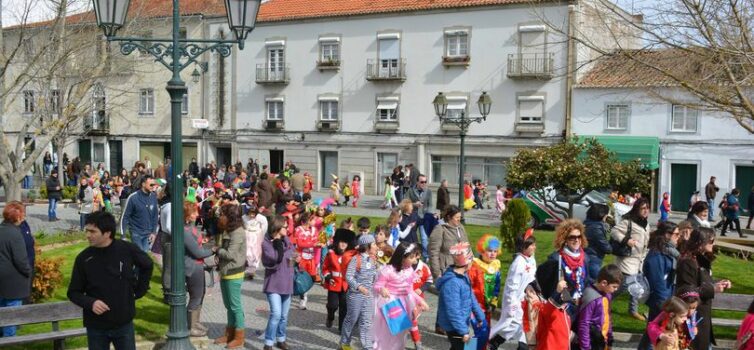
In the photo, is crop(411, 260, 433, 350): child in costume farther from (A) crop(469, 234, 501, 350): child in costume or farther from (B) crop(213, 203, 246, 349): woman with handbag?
(B) crop(213, 203, 246, 349): woman with handbag

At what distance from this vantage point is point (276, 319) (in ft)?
29.2

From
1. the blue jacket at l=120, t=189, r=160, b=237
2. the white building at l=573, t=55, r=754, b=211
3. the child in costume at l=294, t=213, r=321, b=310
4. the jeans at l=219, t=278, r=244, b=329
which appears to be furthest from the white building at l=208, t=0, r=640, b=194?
the jeans at l=219, t=278, r=244, b=329

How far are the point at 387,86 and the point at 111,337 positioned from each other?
2907 centimetres

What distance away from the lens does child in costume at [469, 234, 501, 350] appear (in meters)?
Result: 8.62

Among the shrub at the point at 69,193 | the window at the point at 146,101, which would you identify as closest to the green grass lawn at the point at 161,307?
the shrub at the point at 69,193

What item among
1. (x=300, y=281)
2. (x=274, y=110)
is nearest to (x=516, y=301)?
(x=300, y=281)

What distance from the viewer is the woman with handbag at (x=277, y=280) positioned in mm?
8906

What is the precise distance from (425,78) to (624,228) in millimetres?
24273

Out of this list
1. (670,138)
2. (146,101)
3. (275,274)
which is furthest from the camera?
(146,101)

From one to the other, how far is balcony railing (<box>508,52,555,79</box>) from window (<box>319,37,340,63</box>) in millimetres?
8781

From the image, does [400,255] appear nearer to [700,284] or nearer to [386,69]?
[700,284]

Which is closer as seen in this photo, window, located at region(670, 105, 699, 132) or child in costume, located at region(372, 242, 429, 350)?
child in costume, located at region(372, 242, 429, 350)

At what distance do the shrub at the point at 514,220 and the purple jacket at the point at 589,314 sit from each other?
7.73 meters

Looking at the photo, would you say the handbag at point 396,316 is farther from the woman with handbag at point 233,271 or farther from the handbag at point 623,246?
the handbag at point 623,246
